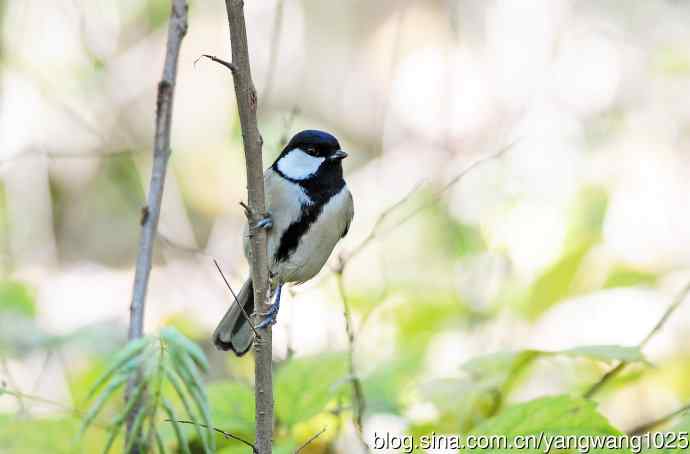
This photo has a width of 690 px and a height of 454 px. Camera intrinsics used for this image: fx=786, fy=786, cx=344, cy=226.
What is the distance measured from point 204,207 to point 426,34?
206cm

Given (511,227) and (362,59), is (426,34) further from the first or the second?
(511,227)

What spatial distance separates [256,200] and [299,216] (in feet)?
2.89

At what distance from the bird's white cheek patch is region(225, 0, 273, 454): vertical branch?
3.15 ft

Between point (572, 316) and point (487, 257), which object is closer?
point (572, 316)

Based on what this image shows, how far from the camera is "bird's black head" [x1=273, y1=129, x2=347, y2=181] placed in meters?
2.45

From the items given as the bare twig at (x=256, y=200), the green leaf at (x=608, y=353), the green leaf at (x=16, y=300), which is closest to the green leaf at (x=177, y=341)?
the bare twig at (x=256, y=200)

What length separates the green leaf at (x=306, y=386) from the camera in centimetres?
183

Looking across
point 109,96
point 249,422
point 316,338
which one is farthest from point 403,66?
point 249,422

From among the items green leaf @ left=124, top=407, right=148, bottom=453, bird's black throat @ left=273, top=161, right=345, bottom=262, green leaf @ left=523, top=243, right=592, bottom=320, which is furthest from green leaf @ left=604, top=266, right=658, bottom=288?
green leaf @ left=124, top=407, right=148, bottom=453

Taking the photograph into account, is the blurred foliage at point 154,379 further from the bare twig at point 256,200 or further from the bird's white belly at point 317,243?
the bird's white belly at point 317,243

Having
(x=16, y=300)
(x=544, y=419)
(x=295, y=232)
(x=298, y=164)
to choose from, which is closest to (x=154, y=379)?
(x=544, y=419)

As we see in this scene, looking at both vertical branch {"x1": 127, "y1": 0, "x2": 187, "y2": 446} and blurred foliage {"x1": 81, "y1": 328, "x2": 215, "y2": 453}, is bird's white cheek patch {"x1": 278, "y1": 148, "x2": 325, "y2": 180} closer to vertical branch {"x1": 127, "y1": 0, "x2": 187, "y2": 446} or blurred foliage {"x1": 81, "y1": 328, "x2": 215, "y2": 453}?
vertical branch {"x1": 127, "y1": 0, "x2": 187, "y2": 446}

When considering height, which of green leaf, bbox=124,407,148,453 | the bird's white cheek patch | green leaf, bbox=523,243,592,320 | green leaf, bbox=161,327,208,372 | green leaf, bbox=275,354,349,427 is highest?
the bird's white cheek patch

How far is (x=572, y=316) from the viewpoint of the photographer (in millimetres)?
2445
